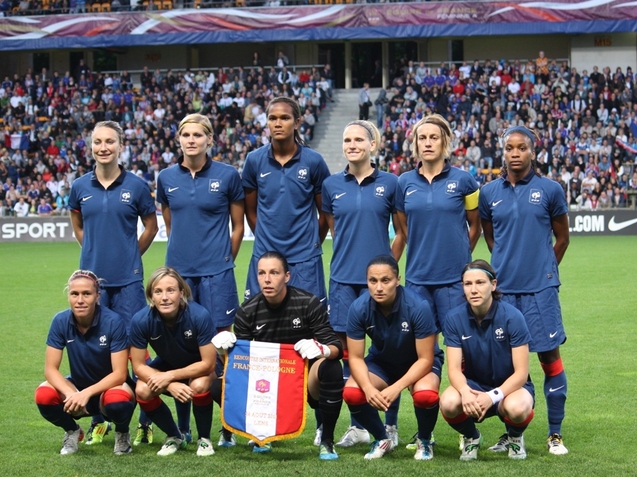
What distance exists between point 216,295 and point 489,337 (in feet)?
5.79

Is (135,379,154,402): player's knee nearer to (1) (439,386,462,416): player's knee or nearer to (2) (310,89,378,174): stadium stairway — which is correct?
(1) (439,386,462,416): player's knee

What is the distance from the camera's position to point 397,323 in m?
5.78

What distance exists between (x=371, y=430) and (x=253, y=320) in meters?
0.97

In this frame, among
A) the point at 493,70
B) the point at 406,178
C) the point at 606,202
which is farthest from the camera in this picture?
the point at 493,70

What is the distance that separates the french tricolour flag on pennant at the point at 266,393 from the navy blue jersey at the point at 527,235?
1.38 meters

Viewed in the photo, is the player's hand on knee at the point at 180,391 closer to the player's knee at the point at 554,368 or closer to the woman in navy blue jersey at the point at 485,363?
the woman in navy blue jersey at the point at 485,363

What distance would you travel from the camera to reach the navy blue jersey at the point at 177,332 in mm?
5867

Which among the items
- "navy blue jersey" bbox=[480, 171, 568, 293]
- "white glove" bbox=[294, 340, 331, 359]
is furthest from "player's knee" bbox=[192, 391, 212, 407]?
"navy blue jersey" bbox=[480, 171, 568, 293]

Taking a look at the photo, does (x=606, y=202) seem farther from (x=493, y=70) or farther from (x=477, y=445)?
(x=477, y=445)

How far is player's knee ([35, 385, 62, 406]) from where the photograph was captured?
5.77 meters

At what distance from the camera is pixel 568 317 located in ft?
37.1

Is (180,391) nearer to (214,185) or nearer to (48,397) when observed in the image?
(48,397)

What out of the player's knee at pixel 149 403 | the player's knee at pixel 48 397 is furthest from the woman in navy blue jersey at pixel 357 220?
the player's knee at pixel 48 397

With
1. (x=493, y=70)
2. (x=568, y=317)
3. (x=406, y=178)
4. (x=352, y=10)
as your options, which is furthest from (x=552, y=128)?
(x=406, y=178)
